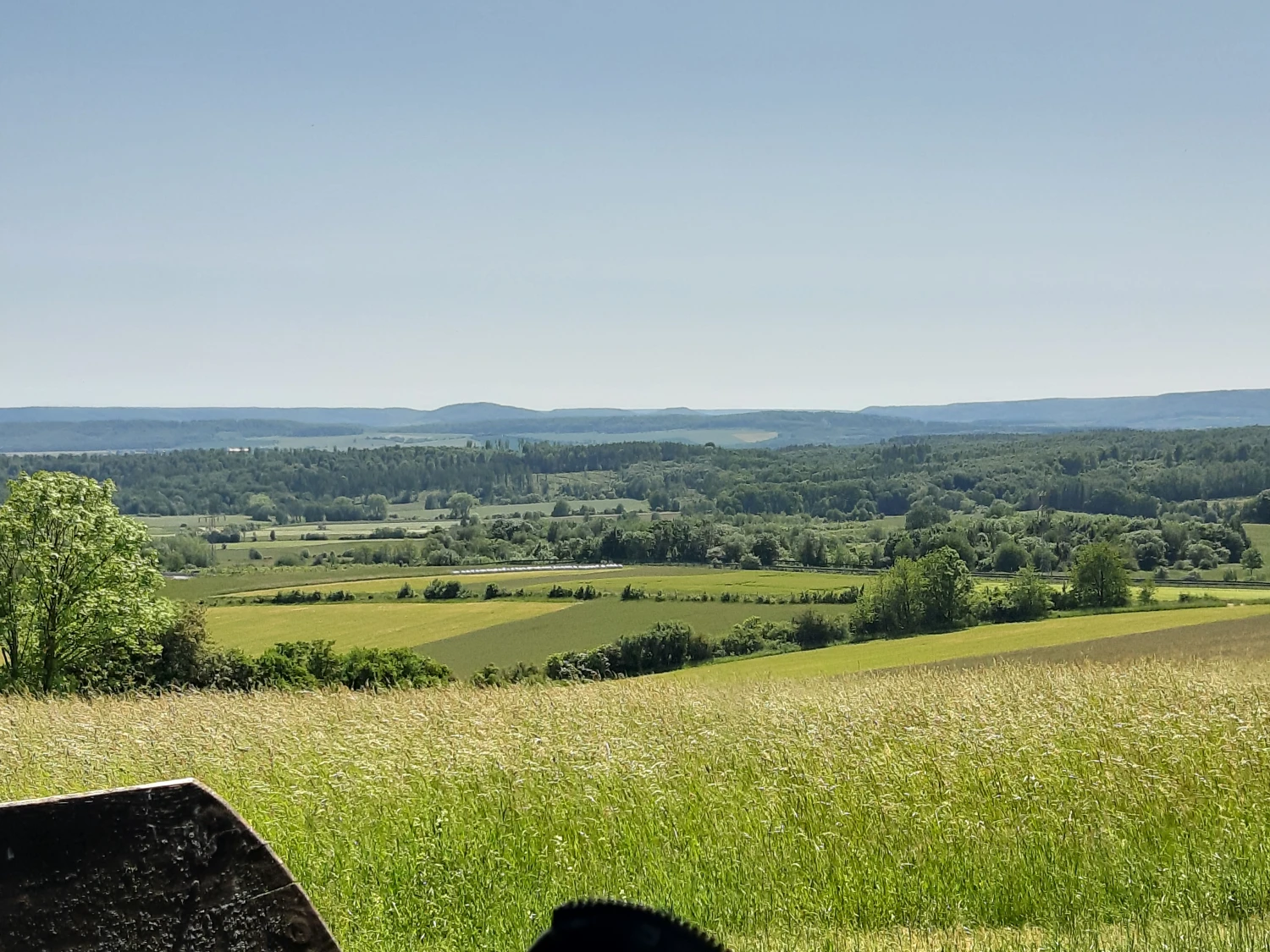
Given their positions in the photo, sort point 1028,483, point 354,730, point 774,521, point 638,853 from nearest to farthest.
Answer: point 638,853, point 354,730, point 774,521, point 1028,483

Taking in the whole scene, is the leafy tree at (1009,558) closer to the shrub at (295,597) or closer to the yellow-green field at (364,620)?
the yellow-green field at (364,620)

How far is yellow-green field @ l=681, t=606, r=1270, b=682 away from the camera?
48.5 m

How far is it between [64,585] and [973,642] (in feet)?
133

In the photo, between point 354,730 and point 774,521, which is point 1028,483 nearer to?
point 774,521

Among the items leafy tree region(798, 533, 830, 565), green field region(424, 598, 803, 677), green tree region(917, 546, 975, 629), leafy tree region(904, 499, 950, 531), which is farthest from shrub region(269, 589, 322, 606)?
leafy tree region(904, 499, 950, 531)

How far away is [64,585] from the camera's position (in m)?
30.5

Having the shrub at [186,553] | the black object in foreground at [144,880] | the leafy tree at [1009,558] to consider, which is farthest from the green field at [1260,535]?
the black object in foreground at [144,880]

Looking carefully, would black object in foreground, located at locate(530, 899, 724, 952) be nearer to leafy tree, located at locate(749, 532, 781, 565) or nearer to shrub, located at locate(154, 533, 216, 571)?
leafy tree, located at locate(749, 532, 781, 565)

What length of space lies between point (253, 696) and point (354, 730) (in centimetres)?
431

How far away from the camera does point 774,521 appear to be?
15638cm

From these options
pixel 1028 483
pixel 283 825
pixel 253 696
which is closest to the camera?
pixel 283 825

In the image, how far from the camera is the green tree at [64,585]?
30.2 m

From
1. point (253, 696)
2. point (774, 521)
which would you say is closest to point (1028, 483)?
point (774, 521)

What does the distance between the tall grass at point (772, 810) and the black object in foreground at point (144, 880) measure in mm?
3013
